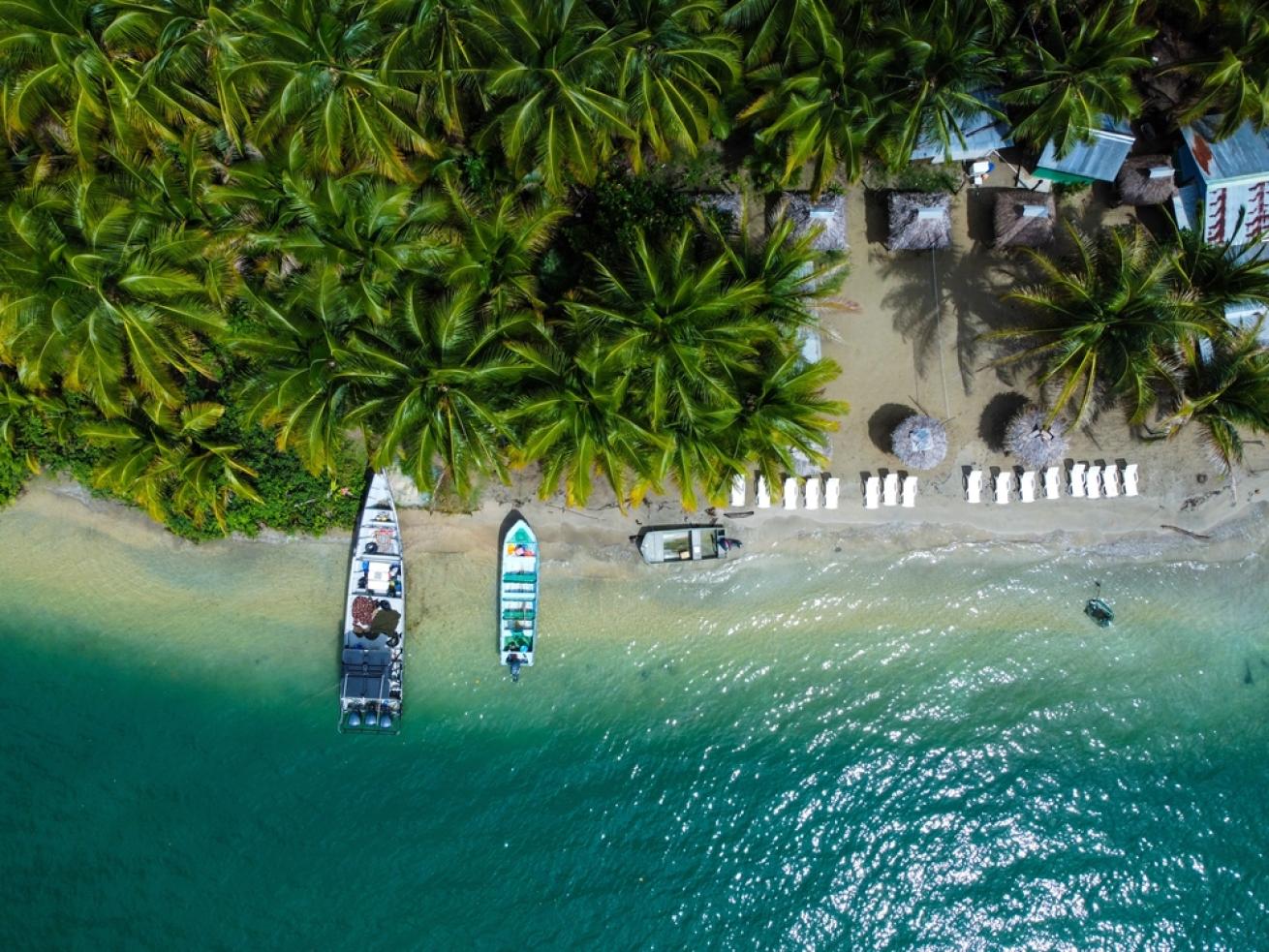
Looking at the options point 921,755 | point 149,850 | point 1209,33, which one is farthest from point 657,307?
point 149,850

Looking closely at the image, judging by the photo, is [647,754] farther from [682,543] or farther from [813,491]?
[813,491]

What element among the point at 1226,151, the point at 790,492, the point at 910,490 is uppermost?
the point at 1226,151

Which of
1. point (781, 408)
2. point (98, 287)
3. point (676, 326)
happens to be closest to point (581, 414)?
point (676, 326)

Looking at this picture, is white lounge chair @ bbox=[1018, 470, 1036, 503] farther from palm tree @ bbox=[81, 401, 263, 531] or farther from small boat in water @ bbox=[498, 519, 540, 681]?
palm tree @ bbox=[81, 401, 263, 531]

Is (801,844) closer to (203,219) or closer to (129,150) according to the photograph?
(203,219)

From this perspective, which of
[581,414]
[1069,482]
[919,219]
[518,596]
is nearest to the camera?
[581,414]

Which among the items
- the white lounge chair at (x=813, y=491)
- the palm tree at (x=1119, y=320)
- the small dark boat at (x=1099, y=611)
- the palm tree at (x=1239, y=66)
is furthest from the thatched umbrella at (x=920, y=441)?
the palm tree at (x=1239, y=66)

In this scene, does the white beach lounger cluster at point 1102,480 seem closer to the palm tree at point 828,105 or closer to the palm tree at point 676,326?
the palm tree at point 828,105
